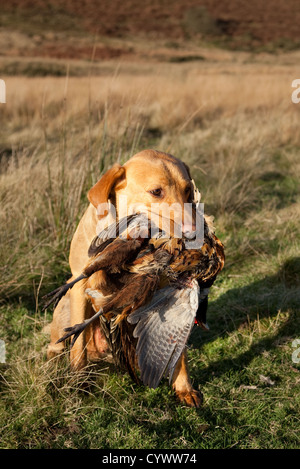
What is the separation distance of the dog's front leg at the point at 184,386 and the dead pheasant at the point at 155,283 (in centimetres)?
42

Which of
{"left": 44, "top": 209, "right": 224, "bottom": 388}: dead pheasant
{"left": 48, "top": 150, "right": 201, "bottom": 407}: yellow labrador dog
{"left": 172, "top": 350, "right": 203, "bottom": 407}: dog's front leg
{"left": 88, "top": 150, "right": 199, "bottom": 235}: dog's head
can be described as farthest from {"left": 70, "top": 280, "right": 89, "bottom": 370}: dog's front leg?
{"left": 172, "top": 350, "right": 203, "bottom": 407}: dog's front leg

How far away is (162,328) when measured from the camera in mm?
2125

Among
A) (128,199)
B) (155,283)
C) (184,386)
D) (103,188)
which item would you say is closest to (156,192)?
(128,199)

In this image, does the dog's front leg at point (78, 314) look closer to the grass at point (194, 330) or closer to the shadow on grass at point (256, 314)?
the grass at point (194, 330)

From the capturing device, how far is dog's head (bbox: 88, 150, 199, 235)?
230 cm

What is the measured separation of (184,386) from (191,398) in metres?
0.08

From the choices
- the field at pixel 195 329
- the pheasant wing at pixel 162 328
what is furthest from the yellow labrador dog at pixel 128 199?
the pheasant wing at pixel 162 328

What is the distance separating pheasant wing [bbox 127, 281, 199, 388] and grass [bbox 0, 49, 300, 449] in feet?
1.58

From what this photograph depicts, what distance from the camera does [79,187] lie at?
158 inches

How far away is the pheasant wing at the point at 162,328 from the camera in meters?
2.10

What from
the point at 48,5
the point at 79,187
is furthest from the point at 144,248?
the point at 48,5

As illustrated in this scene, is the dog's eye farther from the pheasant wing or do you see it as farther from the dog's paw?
the dog's paw
